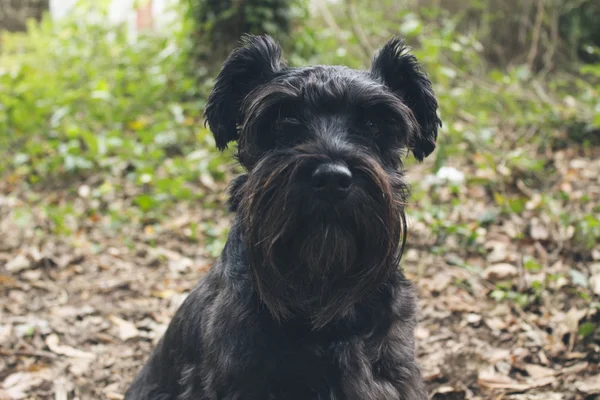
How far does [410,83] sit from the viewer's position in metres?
2.74

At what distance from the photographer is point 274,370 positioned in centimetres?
222

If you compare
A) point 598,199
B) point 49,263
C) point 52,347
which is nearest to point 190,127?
point 49,263

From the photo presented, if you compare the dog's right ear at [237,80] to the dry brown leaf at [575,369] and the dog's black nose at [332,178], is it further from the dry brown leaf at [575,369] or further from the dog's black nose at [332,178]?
the dry brown leaf at [575,369]

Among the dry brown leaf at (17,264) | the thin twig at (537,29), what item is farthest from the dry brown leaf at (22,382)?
the thin twig at (537,29)

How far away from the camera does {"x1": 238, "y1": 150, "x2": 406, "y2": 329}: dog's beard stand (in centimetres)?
211

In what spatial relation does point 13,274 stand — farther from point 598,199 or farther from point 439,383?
point 598,199

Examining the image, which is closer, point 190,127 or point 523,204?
point 523,204

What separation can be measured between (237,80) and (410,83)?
0.78 meters

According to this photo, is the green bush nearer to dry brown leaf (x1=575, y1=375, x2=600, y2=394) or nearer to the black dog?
the black dog

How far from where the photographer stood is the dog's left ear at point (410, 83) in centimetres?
267

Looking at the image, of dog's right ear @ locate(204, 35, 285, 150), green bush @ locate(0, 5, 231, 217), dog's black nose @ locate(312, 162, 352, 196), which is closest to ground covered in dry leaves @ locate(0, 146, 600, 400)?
green bush @ locate(0, 5, 231, 217)

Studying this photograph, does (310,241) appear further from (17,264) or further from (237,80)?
(17,264)

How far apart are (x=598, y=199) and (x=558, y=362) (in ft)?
7.05

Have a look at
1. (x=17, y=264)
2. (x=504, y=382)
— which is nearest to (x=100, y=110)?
(x=17, y=264)
